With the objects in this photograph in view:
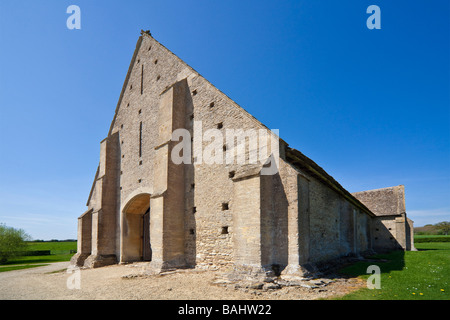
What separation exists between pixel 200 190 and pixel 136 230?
7.76 m

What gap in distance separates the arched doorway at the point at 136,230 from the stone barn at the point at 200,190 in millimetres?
64

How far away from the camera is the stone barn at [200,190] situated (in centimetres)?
925

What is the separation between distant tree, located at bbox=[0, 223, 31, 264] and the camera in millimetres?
29483

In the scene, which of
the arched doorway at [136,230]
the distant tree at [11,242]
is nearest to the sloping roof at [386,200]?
the arched doorway at [136,230]

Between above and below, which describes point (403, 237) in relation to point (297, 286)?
below

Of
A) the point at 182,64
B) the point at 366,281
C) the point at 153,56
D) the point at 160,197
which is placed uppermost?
the point at 153,56

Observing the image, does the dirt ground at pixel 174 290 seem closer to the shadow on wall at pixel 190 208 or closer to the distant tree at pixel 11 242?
the shadow on wall at pixel 190 208

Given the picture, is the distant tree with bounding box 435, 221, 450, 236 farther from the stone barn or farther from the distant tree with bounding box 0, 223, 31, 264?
the distant tree with bounding box 0, 223, 31, 264

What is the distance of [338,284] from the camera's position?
333 inches

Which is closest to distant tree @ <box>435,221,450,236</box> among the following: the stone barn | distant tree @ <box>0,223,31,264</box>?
the stone barn
